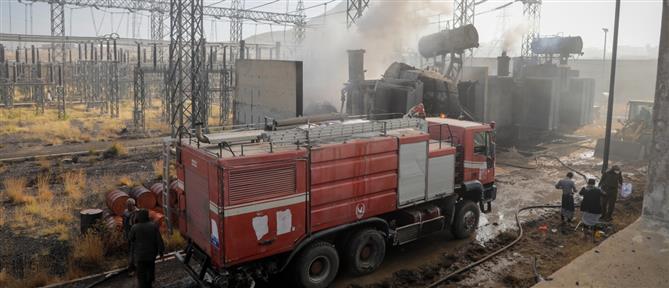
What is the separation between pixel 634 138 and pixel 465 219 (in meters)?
15.0

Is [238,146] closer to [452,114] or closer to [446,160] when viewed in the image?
[446,160]

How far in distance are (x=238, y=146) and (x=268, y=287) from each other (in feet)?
8.32

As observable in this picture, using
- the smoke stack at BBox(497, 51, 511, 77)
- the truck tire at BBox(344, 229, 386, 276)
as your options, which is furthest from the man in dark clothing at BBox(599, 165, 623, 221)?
the smoke stack at BBox(497, 51, 511, 77)

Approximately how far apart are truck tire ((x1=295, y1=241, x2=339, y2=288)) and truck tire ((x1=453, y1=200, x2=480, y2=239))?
3526 mm

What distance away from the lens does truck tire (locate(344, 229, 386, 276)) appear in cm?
866

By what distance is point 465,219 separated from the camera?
10898mm

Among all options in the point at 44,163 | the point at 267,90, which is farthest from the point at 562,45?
the point at 44,163

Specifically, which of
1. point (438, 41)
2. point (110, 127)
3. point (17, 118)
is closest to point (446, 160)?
point (438, 41)

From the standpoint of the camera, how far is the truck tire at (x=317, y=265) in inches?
311

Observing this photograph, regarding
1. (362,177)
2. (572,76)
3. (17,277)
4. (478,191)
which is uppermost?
(572,76)

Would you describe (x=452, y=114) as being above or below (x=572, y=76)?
below

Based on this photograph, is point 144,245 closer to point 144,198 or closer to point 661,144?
point 144,198

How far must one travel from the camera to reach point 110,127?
96.1 feet

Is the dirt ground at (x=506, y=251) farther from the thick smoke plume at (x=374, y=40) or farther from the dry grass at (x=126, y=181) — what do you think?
the thick smoke plume at (x=374, y=40)
